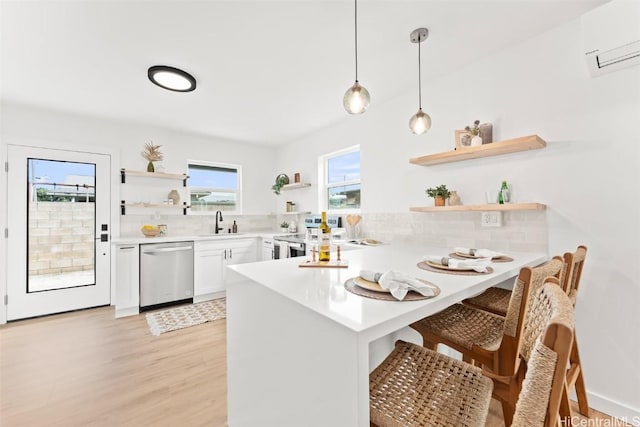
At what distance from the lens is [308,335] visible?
813 millimetres

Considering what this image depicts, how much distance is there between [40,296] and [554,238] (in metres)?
5.18

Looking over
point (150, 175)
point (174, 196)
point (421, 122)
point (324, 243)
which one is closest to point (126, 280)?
point (174, 196)

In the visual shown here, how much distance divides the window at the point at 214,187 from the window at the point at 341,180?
1.65 metres

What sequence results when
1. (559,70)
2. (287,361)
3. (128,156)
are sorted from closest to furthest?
(287,361), (559,70), (128,156)

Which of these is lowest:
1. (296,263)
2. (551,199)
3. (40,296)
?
(40,296)

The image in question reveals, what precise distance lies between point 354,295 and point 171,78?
8.45ft

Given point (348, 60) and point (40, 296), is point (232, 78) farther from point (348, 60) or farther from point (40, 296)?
point (40, 296)

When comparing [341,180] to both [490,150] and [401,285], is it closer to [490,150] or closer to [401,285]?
[490,150]

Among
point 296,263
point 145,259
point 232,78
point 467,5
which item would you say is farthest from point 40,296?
point 467,5

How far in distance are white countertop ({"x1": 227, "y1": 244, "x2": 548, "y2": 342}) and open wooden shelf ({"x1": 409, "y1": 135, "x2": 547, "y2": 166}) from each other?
2.60 feet

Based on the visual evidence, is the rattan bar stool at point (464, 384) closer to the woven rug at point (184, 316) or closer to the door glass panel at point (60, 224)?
the woven rug at point (184, 316)

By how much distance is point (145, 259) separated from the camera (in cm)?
328

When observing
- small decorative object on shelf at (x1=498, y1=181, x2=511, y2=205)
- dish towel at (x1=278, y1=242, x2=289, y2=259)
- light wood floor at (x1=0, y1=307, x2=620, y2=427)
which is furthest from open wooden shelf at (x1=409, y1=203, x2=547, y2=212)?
dish towel at (x1=278, y1=242, x2=289, y2=259)

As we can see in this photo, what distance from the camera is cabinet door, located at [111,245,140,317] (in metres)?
3.13
